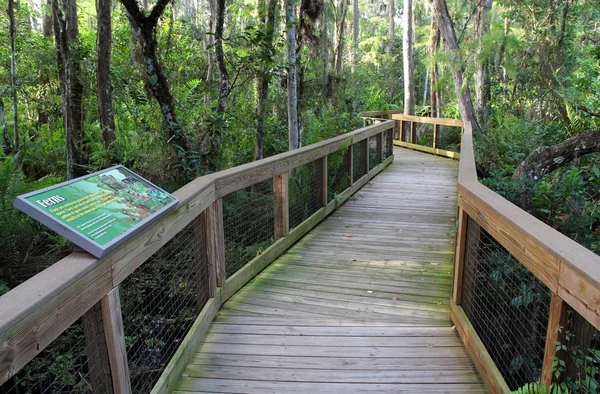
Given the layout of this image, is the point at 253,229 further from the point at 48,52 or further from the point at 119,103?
the point at 48,52

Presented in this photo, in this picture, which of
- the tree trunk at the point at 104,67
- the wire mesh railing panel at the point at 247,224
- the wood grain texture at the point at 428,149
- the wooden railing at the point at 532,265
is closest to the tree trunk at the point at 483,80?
the wood grain texture at the point at 428,149

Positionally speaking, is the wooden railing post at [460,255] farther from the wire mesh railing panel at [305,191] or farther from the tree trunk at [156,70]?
the tree trunk at [156,70]

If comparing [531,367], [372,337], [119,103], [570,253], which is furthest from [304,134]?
[570,253]

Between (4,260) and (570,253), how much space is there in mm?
5171

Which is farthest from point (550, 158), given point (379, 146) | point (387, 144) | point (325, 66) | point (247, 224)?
point (325, 66)

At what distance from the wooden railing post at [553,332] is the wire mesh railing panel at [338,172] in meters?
5.20

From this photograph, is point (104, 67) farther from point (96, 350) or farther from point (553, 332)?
point (553, 332)

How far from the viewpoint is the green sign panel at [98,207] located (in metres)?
1.76

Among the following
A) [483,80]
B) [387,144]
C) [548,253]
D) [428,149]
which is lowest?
[428,149]

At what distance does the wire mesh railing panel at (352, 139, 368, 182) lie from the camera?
8.38m

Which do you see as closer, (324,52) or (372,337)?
(372,337)

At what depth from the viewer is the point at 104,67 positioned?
812cm

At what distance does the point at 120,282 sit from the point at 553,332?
1854 mm

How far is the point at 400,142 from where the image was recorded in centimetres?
1549
